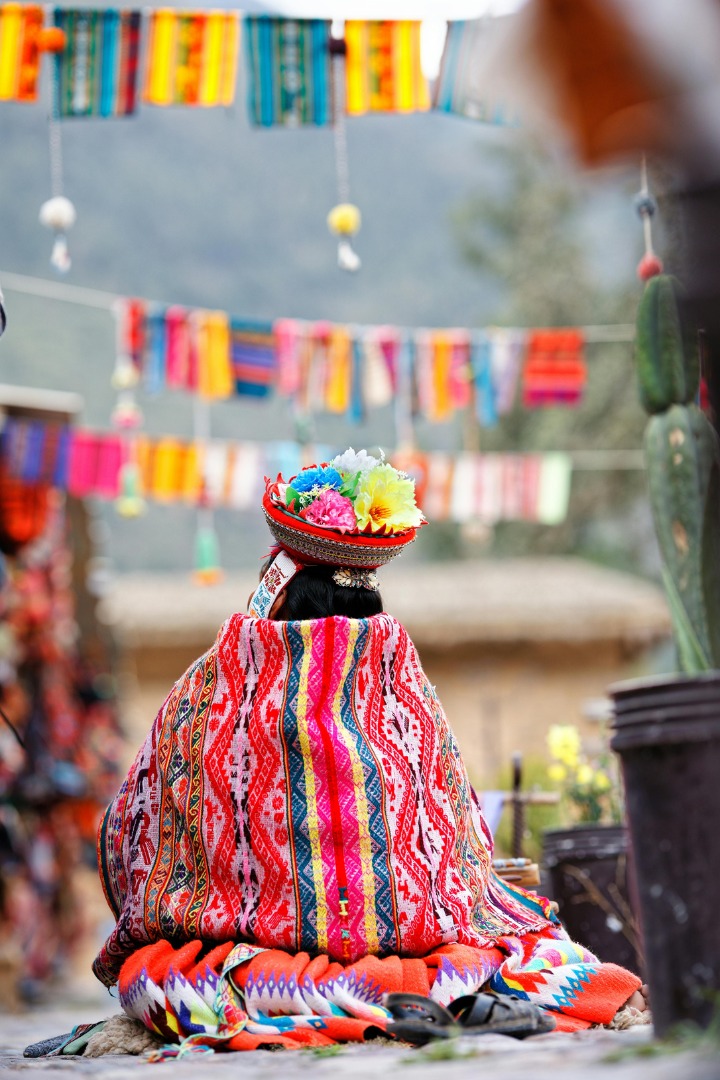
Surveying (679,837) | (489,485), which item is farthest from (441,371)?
(679,837)

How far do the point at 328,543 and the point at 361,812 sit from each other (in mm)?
823

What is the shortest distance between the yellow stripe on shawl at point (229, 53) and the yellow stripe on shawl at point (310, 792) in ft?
14.9

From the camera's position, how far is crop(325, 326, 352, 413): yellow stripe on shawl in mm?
12258

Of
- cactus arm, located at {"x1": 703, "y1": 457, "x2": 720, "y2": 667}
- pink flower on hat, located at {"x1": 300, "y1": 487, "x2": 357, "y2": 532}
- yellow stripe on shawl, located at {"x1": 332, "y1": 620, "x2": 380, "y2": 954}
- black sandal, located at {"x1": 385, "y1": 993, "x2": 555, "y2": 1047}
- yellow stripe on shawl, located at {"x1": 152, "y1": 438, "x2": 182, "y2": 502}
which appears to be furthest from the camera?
yellow stripe on shawl, located at {"x1": 152, "y1": 438, "x2": 182, "y2": 502}

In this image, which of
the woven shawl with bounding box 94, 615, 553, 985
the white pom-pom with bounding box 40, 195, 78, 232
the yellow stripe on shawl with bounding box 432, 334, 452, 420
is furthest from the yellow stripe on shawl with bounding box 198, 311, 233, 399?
the woven shawl with bounding box 94, 615, 553, 985

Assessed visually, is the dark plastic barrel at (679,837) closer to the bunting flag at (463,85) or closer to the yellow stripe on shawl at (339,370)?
the bunting flag at (463,85)

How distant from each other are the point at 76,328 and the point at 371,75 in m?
37.7

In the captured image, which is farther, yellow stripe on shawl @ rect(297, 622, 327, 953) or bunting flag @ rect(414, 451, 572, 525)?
bunting flag @ rect(414, 451, 572, 525)

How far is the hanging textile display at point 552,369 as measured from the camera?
507 inches

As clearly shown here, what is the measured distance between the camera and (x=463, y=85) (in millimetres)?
7652

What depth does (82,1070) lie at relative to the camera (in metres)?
3.25

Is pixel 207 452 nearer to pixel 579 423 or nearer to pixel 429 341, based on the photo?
pixel 429 341

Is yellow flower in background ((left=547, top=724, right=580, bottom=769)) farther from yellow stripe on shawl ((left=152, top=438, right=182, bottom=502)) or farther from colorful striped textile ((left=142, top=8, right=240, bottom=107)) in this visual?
yellow stripe on shawl ((left=152, top=438, right=182, bottom=502))

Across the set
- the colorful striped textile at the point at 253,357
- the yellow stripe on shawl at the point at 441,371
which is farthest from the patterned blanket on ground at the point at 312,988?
the yellow stripe on shawl at the point at 441,371
